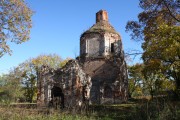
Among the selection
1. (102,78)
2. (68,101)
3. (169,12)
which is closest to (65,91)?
(68,101)

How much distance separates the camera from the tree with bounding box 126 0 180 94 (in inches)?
613

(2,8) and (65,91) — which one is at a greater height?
(2,8)

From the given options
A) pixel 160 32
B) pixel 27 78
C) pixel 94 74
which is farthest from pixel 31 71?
pixel 160 32

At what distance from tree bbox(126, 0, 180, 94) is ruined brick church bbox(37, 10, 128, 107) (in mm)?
7770

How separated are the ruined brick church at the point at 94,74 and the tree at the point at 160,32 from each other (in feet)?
25.5

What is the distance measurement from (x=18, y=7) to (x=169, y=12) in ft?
37.4

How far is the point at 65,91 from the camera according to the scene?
2616 cm

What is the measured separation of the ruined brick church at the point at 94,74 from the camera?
26.4 meters

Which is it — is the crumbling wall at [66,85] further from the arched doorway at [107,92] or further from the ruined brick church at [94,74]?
the arched doorway at [107,92]

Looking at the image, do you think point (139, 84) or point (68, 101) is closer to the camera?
point (68, 101)

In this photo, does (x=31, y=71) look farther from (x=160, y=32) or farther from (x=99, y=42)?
(x=160, y=32)

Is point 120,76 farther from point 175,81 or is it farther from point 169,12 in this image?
point 169,12

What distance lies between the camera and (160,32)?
52.2ft

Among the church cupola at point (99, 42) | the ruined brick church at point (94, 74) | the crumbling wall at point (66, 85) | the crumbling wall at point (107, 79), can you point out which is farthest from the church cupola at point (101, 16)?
the crumbling wall at point (66, 85)
